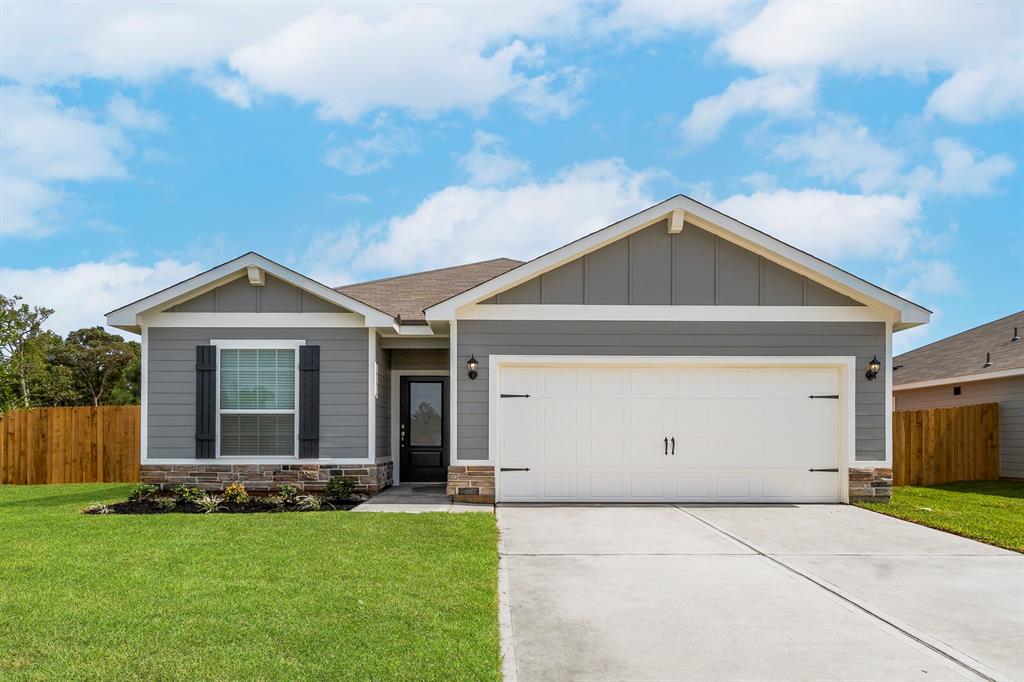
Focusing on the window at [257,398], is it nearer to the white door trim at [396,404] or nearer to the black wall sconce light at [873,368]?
the white door trim at [396,404]

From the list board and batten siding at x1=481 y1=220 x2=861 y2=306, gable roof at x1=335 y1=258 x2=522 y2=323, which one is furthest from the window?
board and batten siding at x1=481 y1=220 x2=861 y2=306

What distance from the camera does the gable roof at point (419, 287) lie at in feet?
42.1

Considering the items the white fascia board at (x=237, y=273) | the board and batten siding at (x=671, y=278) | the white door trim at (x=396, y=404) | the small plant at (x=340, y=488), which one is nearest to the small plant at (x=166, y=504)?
the small plant at (x=340, y=488)

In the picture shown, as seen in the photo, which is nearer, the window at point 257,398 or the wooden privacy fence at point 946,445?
the window at point 257,398

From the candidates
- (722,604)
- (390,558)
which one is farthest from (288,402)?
(722,604)

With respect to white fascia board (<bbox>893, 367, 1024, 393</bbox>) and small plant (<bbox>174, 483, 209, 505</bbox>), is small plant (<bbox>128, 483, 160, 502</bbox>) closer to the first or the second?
small plant (<bbox>174, 483, 209, 505</bbox>)

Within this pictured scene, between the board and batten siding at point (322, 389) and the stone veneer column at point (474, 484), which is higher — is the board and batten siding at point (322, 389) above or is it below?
above

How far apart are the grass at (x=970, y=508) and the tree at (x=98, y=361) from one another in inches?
1343

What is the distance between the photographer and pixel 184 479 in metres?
11.1

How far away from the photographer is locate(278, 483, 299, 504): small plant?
1011cm

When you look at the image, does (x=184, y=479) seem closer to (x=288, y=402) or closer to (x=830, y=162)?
(x=288, y=402)

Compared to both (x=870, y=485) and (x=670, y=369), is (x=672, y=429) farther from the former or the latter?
(x=870, y=485)

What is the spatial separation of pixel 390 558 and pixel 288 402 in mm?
5351

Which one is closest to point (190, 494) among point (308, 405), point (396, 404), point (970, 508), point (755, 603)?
point (308, 405)
